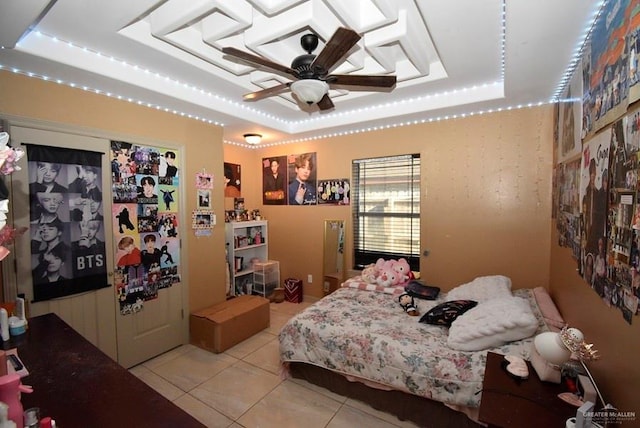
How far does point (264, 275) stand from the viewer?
4.43m

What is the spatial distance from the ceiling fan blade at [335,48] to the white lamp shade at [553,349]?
1.64 meters

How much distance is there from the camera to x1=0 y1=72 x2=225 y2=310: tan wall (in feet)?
6.99

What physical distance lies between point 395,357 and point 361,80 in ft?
6.04

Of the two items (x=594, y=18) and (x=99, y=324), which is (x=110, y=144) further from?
(x=594, y=18)

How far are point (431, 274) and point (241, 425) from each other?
2479 millimetres

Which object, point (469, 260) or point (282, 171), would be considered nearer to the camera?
point (469, 260)

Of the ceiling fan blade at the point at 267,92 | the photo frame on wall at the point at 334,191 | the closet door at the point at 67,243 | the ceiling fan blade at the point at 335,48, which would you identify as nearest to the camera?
the ceiling fan blade at the point at 335,48

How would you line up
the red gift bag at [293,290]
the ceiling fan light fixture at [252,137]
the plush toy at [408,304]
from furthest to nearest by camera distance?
the red gift bag at [293,290]
the ceiling fan light fixture at [252,137]
the plush toy at [408,304]

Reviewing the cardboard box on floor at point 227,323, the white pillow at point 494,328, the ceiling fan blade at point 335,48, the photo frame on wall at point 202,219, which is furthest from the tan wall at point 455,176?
the ceiling fan blade at point 335,48

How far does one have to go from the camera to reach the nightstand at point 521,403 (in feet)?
3.69

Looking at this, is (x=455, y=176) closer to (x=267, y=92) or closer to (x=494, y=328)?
(x=494, y=328)

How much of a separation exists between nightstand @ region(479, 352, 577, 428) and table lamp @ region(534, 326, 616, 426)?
0.14 m

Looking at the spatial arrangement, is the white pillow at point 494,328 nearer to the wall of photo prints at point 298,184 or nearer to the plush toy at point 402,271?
the plush toy at point 402,271

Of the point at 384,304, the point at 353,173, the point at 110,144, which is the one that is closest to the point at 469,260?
the point at 384,304
